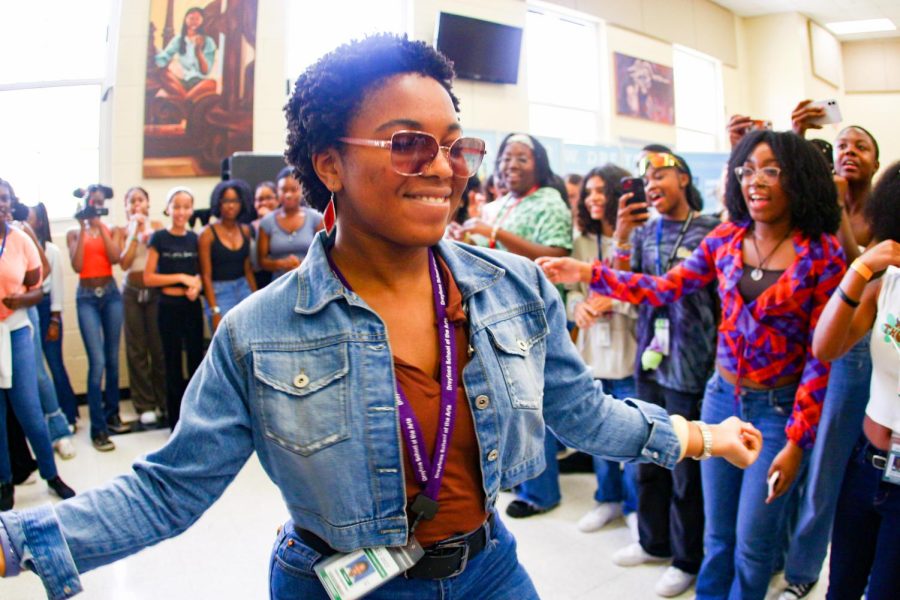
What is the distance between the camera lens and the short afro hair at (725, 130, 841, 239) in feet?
5.93

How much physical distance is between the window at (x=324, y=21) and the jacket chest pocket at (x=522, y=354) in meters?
5.73

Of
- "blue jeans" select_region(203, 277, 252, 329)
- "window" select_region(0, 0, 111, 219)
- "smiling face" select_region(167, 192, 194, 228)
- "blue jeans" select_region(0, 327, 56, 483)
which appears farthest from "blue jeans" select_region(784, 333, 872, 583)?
"window" select_region(0, 0, 111, 219)

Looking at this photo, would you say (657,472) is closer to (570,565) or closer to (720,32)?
(570,565)

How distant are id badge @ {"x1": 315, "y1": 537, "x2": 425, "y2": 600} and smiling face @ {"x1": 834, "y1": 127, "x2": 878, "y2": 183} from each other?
100 inches

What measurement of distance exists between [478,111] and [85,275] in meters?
4.93

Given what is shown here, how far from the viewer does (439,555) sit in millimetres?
975

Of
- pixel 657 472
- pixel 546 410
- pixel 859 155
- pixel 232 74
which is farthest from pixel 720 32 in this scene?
pixel 546 410

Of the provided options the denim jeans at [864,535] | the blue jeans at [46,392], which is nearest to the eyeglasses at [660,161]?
the denim jeans at [864,535]

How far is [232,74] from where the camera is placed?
19.1 feet

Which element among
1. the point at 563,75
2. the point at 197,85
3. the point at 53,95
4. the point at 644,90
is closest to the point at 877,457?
the point at 53,95

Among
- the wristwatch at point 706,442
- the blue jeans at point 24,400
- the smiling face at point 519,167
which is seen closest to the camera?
the wristwatch at point 706,442

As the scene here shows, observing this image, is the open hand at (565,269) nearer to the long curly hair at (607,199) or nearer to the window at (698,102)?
the long curly hair at (607,199)

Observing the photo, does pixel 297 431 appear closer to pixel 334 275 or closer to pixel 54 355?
pixel 334 275

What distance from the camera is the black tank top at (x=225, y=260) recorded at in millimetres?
4320
